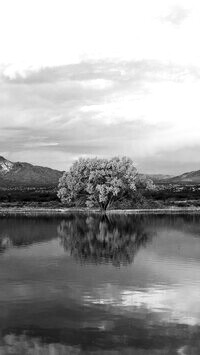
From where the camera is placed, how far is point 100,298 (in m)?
21.2

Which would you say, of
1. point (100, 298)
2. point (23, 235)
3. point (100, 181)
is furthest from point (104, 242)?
point (100, 181)

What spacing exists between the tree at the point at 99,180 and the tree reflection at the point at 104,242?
3528cm

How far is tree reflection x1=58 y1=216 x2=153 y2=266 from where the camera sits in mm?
34531

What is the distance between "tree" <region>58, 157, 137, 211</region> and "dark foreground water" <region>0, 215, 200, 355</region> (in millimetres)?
52032

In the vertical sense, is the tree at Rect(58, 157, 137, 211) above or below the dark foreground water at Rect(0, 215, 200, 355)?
above

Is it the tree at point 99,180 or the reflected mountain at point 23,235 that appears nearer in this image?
the reflected mountain at point 23,235

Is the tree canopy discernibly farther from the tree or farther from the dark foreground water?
the dark foreground water

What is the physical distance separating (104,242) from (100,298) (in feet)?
73.2

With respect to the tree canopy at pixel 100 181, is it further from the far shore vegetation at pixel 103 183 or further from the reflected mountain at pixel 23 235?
the reflected mountain at pixel 23 235

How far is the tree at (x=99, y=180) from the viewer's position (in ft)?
309

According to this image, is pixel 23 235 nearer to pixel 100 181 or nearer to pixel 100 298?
pixel 100 298

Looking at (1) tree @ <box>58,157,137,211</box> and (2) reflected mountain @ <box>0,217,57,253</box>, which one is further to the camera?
(1) tree @ <box>58,157,137,211</box>

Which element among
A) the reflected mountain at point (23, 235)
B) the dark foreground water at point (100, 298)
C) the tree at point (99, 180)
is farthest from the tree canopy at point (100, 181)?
the dark foreground water at point (100, 298)

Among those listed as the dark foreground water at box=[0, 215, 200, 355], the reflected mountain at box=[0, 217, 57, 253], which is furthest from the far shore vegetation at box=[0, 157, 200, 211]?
the dark foreground water at box=[0, 215, 200, 355]
